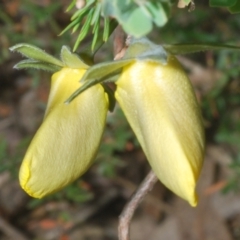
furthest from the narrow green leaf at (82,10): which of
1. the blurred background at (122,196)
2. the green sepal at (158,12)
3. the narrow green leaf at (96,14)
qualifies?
the blurred background at (122,196)

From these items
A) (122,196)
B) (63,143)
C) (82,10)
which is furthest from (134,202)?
(122,196)

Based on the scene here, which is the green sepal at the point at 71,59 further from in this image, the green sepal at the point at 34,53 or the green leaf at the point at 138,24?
the green leaf at the point at 138,24

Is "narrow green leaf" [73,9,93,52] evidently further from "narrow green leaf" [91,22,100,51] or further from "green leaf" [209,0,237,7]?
"green leaf" [209,0,237,7]

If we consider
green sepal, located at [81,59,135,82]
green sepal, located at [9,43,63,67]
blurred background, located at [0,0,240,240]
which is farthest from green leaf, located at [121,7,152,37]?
blurred background, located at [0,0,240,240]

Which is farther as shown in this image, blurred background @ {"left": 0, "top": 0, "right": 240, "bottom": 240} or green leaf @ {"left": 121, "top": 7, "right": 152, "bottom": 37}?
blurred background @ {"left": 0, "top": 0, "right": 240, "bottom": 240}

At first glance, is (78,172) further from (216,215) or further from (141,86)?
(216,215)

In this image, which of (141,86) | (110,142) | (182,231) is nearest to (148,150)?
(141,86)
